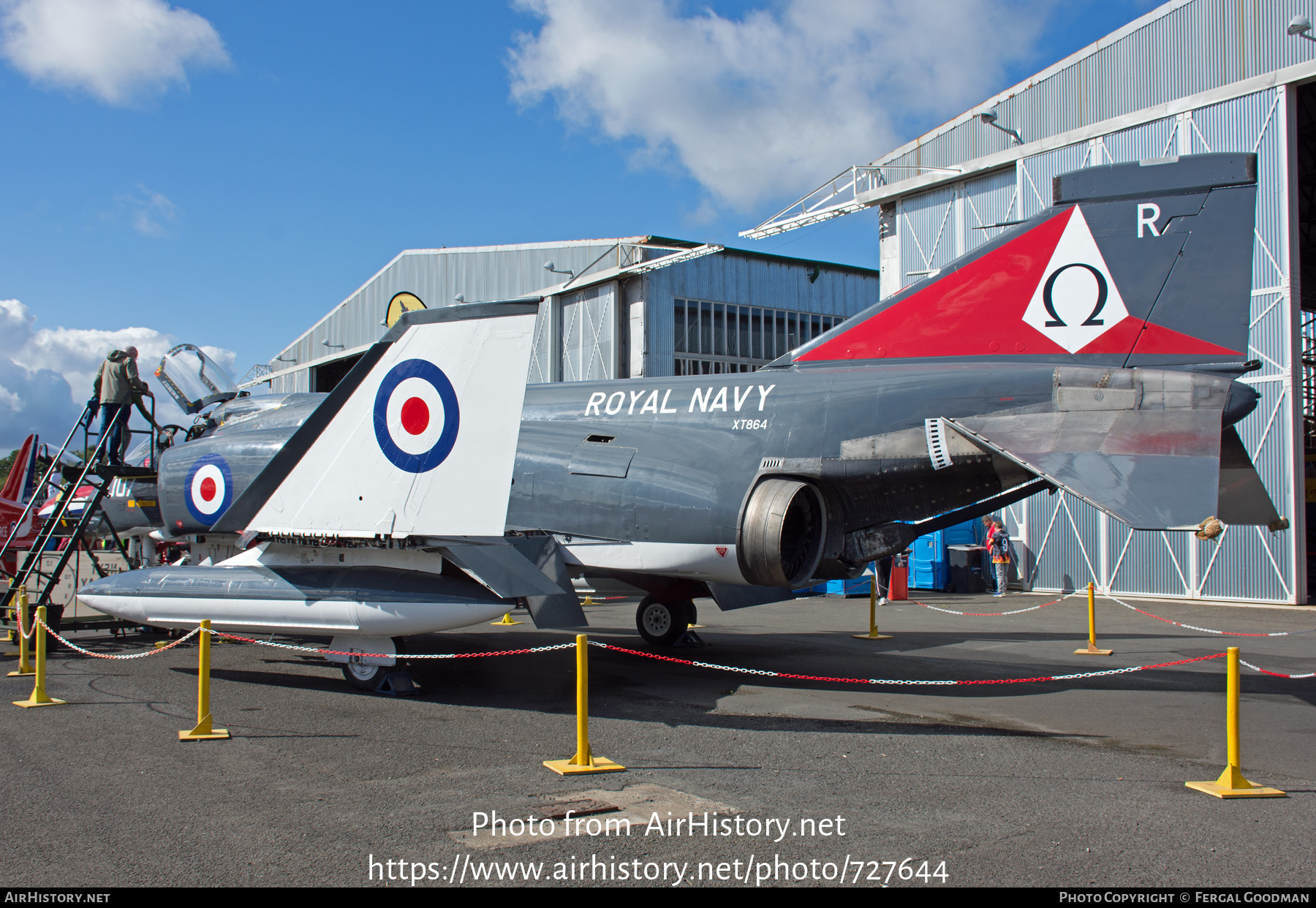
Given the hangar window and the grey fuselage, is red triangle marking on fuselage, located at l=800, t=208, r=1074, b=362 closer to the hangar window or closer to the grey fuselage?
the grey fuselage

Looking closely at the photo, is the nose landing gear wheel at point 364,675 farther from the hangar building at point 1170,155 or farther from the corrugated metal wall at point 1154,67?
the corrugated metal wall at point 1154,67

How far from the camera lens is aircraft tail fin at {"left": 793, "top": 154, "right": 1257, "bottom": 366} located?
26.5 ft

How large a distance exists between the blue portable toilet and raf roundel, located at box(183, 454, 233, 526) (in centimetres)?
1577

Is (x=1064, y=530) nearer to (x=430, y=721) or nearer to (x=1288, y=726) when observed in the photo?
(x=1288, y=726)

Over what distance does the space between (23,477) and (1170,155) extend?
24165 millimetres

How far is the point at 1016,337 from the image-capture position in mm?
8664

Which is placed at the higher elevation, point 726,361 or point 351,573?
point 726,361

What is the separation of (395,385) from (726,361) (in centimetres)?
2167

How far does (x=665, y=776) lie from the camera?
18.6 ft

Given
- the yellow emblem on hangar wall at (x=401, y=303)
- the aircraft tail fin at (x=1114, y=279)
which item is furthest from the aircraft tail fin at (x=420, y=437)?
the yellow emblem on hangar wall at (x=401, y=303)

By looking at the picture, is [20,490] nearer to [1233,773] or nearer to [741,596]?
[741,596]

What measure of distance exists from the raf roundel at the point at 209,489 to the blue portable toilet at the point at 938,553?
15768mm

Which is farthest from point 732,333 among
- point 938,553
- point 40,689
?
point 40,689
